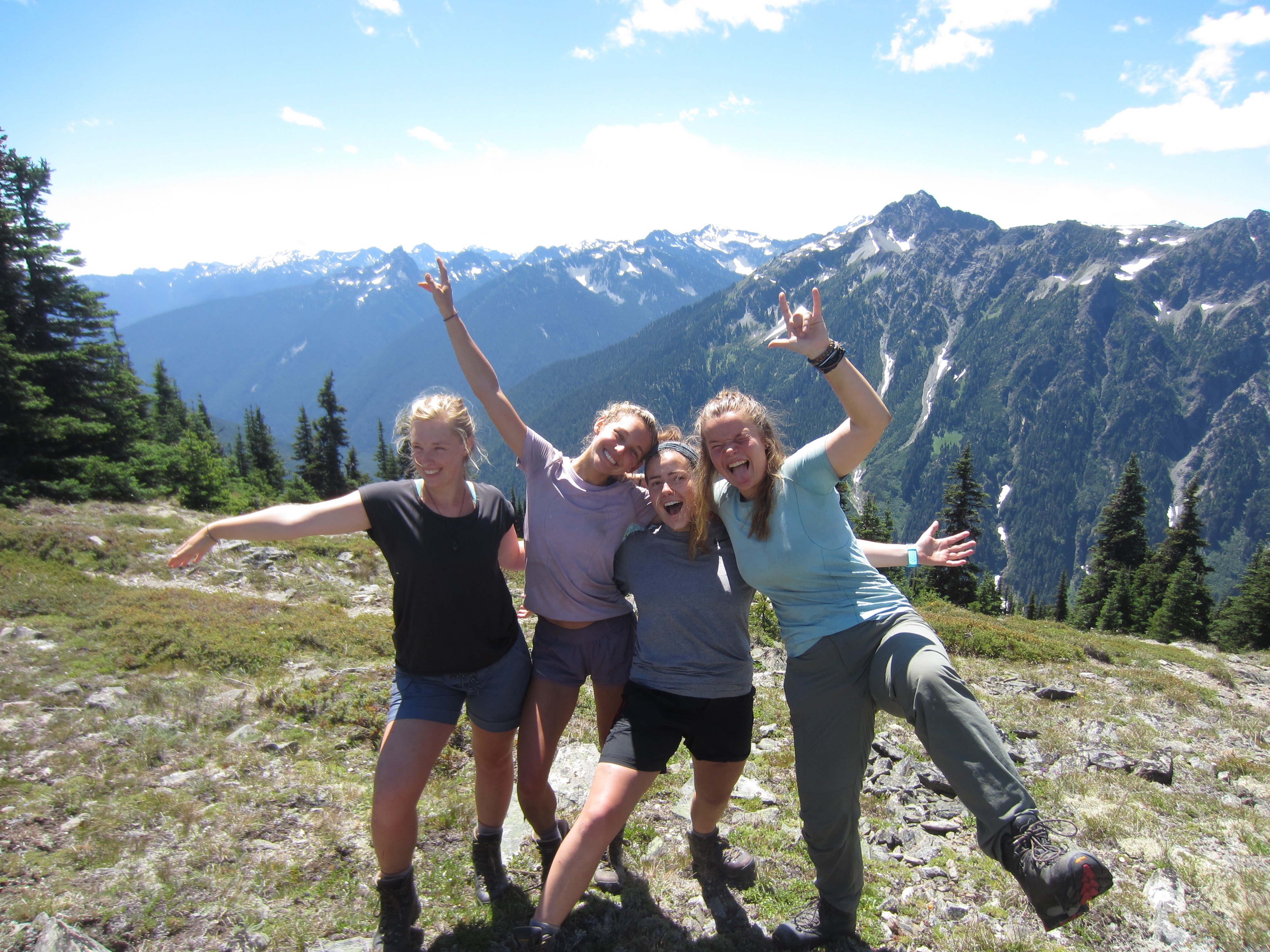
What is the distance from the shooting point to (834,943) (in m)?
3.76

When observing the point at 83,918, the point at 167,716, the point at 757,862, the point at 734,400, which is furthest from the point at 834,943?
the point at 167,716

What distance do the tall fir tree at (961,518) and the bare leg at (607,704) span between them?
36236mm

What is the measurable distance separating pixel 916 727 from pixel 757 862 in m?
2.40

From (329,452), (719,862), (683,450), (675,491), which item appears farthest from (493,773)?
(329,452)

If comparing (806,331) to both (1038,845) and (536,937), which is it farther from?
(536,937)

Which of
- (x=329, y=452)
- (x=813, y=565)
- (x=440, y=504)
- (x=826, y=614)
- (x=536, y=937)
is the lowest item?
(x=329, y=452)

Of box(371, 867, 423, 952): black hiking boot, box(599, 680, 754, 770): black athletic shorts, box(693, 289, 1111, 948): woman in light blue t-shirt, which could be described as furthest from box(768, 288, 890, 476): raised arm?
box(371, 867, 423, 952): black hiking boot

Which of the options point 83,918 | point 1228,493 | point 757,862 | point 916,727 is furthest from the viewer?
point 1228,493

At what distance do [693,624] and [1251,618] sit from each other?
39478mm

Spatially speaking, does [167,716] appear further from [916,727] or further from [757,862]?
[916,727]

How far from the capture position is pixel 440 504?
3818 mm

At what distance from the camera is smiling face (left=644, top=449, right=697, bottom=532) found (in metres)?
3.91

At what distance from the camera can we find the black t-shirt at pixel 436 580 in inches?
144

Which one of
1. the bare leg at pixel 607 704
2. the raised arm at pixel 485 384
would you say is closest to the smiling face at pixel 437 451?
the raised arm at pixel 485 384
